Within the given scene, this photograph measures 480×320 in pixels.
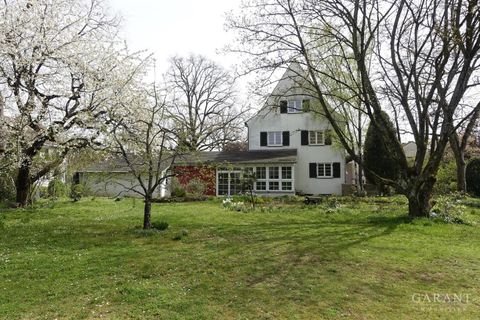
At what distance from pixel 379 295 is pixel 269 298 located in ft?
5.08

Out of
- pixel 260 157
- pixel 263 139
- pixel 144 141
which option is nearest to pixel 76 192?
pixel 144 141

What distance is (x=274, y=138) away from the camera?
31094 millimetres

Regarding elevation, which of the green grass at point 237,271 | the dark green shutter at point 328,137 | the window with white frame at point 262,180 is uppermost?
the dark green shutter at point 328,137

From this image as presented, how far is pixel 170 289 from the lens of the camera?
18.7 ft

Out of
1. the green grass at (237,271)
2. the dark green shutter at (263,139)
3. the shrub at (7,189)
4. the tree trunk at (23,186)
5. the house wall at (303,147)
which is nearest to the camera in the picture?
the green grass at (237,271)

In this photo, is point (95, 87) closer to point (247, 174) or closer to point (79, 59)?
point (79, 59)

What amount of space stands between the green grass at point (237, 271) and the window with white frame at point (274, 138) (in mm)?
19185

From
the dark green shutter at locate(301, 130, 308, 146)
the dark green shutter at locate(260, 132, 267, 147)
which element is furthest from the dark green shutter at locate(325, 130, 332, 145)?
the dark green shutter at locate(260, 132, 267, 147)

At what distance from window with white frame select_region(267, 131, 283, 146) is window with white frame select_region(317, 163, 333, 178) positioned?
3.58 metres

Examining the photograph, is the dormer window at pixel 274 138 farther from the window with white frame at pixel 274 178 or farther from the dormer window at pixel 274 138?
the window with white frame at pixel 274 178

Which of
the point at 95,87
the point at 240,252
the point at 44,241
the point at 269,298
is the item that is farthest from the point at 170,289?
the point at 95,87

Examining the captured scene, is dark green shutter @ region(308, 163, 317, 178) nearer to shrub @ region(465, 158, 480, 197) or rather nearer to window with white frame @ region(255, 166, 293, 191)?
window with white frame @ region(255, 166, 293, 191)

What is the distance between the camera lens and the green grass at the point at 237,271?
500cm

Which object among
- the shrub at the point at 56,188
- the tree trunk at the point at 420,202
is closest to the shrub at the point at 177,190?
the shrub at the point at 56,188
